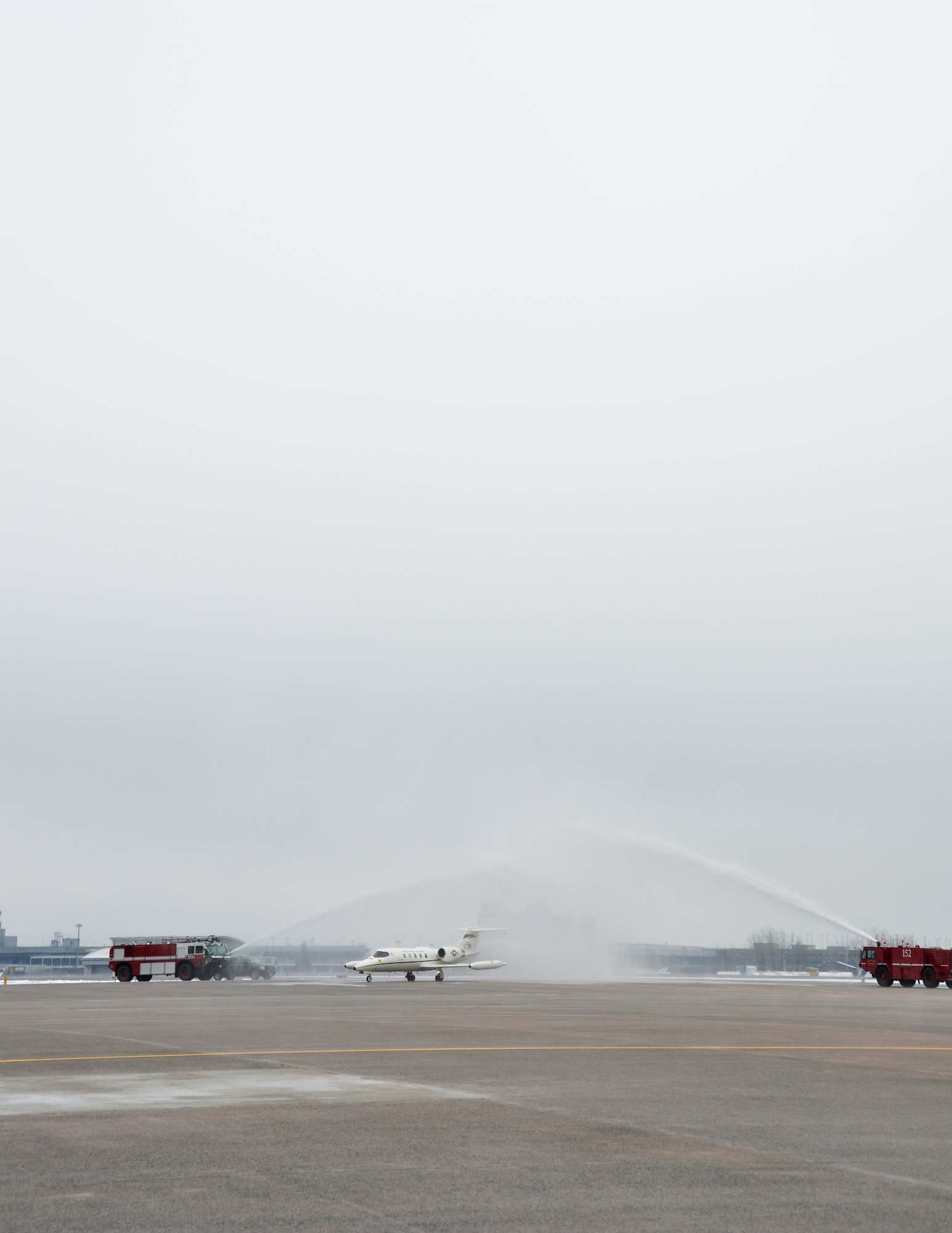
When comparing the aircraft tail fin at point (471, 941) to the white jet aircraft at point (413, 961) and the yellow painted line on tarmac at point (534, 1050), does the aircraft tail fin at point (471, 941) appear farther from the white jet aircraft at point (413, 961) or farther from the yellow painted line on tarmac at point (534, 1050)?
the yellow painted line on tarmac at point (534, 1050)

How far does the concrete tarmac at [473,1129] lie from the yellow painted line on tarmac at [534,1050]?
0.15 m

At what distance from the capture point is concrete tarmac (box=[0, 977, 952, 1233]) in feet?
32.7

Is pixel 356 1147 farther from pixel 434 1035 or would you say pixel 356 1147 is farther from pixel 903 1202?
pixel 434 1035

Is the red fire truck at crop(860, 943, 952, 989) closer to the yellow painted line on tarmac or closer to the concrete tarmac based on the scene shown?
the concrete tarmac

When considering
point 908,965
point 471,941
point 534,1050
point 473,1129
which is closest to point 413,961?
point 471,941

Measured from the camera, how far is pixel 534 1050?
83.6 feet

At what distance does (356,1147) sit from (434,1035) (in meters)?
17.4

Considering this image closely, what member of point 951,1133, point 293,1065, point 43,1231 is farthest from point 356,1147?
point 293,1065

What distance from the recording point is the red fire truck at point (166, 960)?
8369 cm

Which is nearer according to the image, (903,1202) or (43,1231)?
(43,1231)

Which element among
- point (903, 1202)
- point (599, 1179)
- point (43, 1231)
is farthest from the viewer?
point (599, 1179)

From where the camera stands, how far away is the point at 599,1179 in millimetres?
11258

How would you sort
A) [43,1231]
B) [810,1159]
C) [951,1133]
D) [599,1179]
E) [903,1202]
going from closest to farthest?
[43,1231] → [903,1202] → [599,1179] → [810,1159] → [951,1133]

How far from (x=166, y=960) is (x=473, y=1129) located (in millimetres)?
74873
